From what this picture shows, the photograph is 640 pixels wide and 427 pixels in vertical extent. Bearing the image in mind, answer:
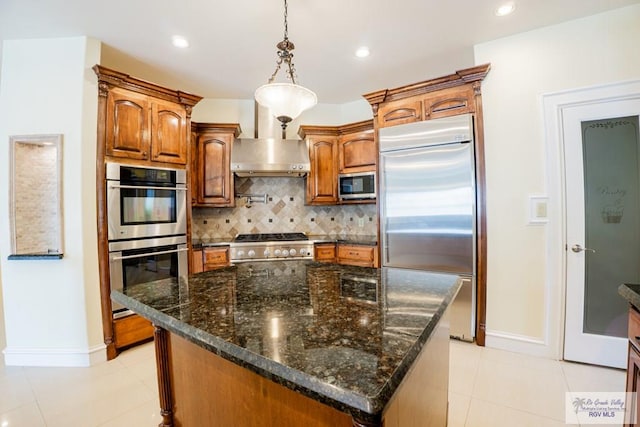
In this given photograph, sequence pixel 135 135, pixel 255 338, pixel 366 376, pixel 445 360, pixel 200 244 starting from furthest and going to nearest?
pixel 200 244, pixel 135 135, pixel 445 360, pixel 255 338, pixel 366 376

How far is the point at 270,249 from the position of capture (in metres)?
3.30

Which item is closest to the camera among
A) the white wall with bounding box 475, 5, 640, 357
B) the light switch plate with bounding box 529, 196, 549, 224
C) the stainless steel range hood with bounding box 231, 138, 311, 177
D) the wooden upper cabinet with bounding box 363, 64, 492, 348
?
the white wall with bounding box 475, 5, 640, 357

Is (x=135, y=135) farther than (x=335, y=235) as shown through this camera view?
No

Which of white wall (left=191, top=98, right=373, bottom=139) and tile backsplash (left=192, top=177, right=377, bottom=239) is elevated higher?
white wall (left=191, top=98, right=373, bottom=139)

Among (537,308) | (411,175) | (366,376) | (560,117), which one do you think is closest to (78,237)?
(366,376)

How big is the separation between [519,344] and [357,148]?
2692mm

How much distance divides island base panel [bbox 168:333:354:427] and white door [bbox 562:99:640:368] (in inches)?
103

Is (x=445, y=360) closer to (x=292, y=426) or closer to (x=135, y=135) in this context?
(x=292, y=426)

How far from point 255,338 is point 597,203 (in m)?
2.86

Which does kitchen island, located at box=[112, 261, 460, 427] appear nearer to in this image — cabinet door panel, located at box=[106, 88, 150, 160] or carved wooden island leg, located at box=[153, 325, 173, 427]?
carved wooden island leg, located at box=[153, 325, 173, 427]

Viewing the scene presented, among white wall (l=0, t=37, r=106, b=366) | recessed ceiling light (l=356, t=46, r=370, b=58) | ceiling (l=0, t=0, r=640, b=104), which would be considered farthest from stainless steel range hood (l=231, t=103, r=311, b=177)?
white wall (l=0, t=37, r=106, b=366)

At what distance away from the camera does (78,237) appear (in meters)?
2.29

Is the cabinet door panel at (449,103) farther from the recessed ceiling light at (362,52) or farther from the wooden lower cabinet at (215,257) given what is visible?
the wooden lower cabinet at (215,257)

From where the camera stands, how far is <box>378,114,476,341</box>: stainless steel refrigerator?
2.56 meters
